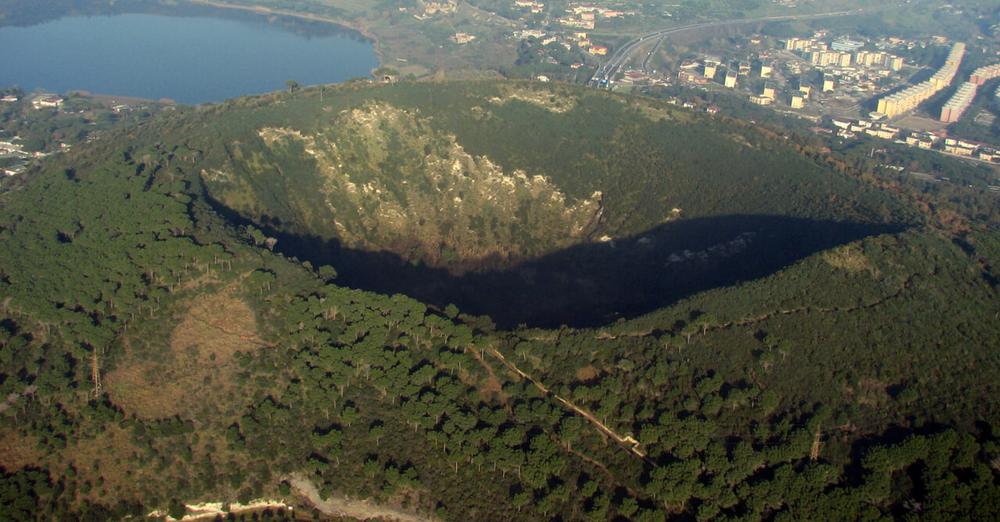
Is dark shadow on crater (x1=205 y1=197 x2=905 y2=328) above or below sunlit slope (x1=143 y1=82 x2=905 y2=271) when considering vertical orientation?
below

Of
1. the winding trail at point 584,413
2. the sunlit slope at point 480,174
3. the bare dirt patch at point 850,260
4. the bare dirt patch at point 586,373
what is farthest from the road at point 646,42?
the bare dirt patch at point 586,373

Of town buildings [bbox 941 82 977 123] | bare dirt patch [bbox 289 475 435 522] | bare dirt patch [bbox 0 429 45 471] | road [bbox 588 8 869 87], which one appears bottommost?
town buildings [bbox 941 82 977 123]

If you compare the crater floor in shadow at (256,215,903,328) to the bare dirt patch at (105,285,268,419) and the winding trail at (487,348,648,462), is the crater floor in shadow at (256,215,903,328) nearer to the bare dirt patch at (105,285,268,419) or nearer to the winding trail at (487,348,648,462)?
the winding trail at (487,348,648,462)

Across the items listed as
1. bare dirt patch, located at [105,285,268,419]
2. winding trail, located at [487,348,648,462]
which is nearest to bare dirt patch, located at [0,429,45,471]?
bare dirt patch, located at [105,285,268,419]

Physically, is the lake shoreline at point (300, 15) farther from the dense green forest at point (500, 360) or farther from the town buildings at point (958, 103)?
the dense green forest at point (500, 360)

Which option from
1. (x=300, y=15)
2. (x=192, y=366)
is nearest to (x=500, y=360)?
(x=192, y=366)
